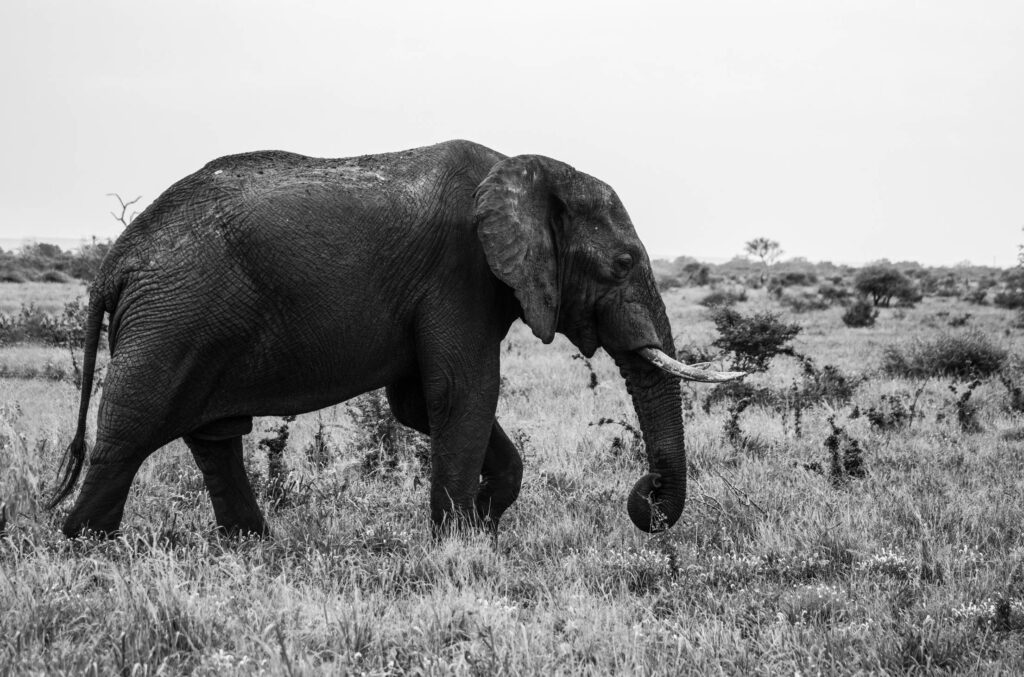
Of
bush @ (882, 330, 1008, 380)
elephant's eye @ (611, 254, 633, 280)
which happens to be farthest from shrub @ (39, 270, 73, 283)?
elephant's eye @ (611, 254, 633, 280)

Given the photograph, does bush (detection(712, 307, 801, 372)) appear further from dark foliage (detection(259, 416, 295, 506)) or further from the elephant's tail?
the elephant's tail

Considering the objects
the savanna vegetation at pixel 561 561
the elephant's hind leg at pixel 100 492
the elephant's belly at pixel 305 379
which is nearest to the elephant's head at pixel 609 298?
the savanna vegetation at pixel 561 561

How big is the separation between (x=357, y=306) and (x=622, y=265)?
1.58 metres

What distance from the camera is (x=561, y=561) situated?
5277mm

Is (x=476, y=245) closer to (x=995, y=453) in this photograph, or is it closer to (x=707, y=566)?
(x=707, y=566)

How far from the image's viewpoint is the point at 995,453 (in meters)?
7.88

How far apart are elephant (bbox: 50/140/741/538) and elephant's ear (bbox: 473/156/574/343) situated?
0.04 ft

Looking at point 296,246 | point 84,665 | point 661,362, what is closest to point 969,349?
point 661,362

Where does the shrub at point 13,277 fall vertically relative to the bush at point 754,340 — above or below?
above

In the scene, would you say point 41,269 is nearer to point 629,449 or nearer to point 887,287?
point 887,287

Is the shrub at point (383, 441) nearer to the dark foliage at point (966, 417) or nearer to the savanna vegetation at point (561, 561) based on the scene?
the savanna vegetation at point (561, 561)

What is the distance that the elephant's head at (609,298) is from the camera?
5.31 metres

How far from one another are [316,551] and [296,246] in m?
1.63

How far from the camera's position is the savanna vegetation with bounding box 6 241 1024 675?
12.7 ft
